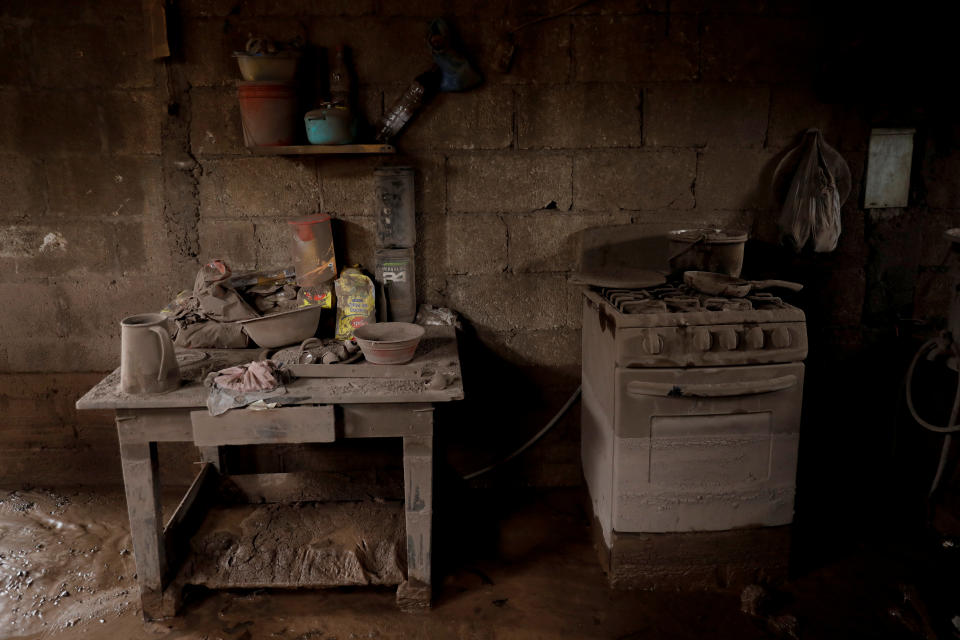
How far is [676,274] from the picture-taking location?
3.14 metres

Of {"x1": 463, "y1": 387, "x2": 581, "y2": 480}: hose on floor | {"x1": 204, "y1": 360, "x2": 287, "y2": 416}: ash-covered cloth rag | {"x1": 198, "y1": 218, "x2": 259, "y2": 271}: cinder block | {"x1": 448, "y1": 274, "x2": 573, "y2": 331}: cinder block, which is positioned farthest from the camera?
{"x1": 463, "y1": 387, "x2": 581, "y2": 480}: hose on floor

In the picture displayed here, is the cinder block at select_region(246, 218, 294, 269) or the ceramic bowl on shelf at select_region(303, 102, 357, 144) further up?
the ceramic bowl on shelf at select_region(303, 102, 357, 144)

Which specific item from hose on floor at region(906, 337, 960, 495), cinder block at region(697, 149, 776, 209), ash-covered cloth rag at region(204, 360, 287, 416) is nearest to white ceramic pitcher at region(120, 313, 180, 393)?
ash-covered cloth rag at region(204, 360, 287, 416)

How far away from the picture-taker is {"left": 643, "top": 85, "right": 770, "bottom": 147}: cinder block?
3.28 metres

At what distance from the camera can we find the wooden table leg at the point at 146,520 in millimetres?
2551

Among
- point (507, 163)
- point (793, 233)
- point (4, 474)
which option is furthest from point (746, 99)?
point (4, 474)

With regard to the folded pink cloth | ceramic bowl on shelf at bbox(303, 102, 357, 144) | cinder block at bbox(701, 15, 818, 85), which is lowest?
the folded pink cloth

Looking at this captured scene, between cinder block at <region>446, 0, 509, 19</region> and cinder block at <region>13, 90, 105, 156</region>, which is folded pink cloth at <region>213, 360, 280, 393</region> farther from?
cinder block at <region>446, 0, 509, 19</region>

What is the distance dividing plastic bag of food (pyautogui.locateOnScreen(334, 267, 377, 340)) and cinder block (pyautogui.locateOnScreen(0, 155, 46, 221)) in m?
1.49

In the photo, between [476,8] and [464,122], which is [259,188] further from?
[476,8]

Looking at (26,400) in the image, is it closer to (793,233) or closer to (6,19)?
(6,19)

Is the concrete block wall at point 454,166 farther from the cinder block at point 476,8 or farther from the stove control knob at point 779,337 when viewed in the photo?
the stove control knob at point 779,337

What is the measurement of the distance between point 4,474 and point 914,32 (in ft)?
16.1

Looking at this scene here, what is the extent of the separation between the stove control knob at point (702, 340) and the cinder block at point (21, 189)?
2.98m
